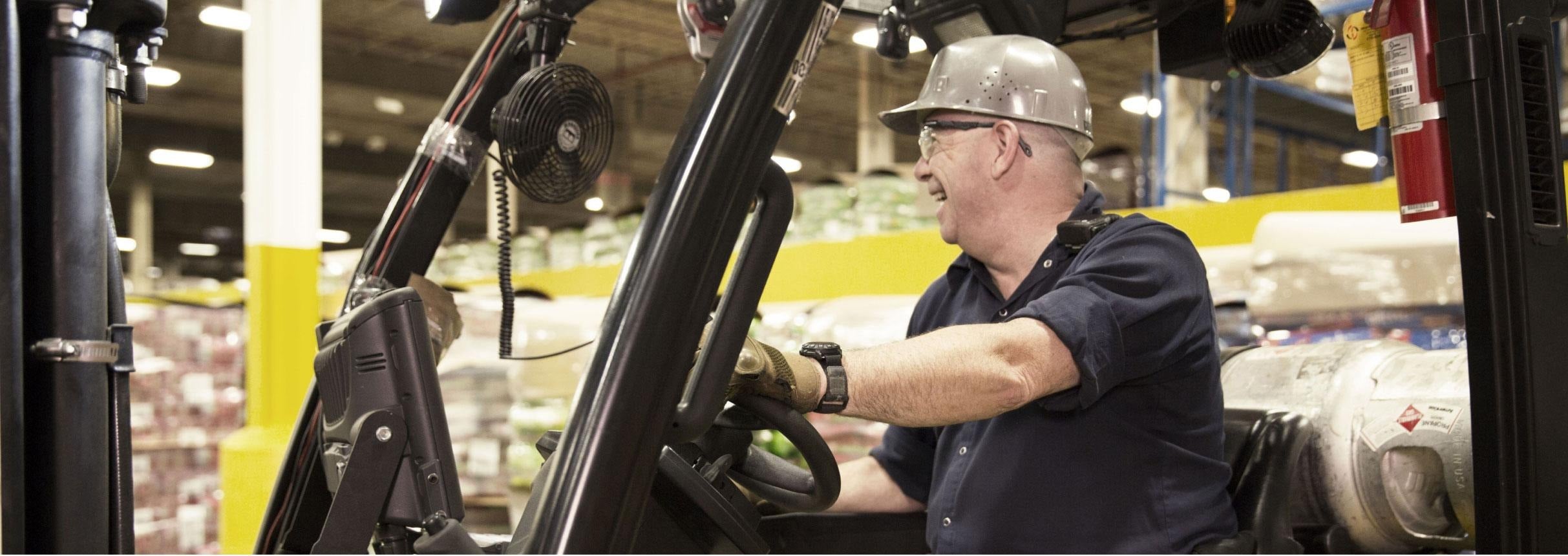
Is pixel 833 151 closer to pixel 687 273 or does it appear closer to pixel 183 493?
pixel 183 493

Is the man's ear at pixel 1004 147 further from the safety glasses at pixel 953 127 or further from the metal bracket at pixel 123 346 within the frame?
the metal bracket at pixel 123 346

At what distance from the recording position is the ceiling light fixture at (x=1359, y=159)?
720 inches

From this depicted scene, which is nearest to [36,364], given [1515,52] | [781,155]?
[1515,52]

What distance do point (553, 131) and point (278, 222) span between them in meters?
4.14

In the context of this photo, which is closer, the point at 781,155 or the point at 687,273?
the point at 687,273

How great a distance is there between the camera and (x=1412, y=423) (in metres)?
2.47

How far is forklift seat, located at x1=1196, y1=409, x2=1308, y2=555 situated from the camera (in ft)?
7.75

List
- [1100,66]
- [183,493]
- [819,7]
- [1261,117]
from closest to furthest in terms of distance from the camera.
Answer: [819,7]
[183,493]
[1261,117]
[1100,66]

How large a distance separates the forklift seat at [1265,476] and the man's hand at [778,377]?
910 mm

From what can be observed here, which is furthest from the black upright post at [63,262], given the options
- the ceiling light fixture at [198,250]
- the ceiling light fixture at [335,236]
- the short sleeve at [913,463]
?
the ceiling light fixture at [198,250]

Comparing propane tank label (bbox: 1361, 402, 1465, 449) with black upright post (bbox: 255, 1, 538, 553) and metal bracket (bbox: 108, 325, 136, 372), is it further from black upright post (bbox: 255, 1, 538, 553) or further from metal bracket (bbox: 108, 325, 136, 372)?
metal bracket (bbox: 108, 325, 136, 372)

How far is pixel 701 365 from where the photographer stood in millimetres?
1596

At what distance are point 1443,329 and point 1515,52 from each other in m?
3.27

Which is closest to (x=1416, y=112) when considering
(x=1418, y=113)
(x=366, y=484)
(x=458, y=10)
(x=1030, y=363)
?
(x=1418, y=113)
